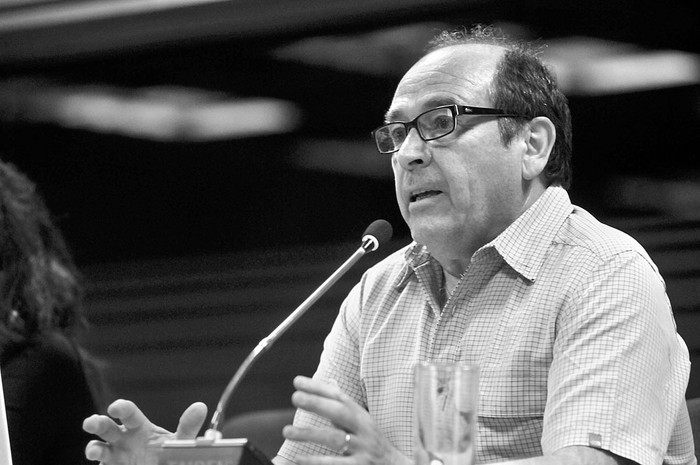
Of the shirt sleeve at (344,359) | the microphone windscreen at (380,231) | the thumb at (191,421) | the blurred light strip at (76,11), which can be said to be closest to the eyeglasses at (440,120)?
the microphone windscreen at (380,231)

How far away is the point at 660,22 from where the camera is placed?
2422mm

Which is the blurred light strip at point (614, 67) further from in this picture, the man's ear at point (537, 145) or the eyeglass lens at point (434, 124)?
the eyeglass lens at point (434, 124)

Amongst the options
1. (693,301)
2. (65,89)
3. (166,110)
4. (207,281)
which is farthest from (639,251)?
(65,89)

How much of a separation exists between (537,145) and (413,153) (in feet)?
0.83

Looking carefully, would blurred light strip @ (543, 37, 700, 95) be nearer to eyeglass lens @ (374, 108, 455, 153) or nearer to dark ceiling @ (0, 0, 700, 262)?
dark ceiling @ (0, 0, 700, 262)

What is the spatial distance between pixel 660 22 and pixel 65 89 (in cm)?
192

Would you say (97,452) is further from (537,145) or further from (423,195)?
(537,145)

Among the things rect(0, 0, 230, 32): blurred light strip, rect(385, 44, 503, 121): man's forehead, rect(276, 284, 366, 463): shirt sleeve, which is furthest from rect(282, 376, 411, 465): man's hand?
rect(0, 0, 230, 32): blurred light strip

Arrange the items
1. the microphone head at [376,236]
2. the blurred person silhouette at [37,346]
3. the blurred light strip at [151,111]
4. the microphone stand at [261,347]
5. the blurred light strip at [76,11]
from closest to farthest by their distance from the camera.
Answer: the microphone stand at [261,347] < the microphone head at [376,236] < the blurred person silhouette at [37,346] < the blurred light strip at [151,111] < the blurred light strip at [76,11]

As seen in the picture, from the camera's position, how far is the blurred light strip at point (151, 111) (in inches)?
114

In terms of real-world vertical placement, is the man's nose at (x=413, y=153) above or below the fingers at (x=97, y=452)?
above

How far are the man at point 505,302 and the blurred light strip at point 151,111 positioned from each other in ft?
3.40

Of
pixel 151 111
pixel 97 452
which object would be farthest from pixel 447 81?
pixel 151 111

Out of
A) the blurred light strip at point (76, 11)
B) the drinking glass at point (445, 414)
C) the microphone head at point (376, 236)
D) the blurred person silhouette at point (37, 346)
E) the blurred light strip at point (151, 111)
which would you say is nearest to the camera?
the drinking glass at point (445, 414)
